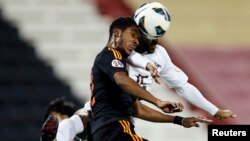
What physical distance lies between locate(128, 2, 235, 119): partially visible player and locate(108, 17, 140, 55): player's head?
11cm

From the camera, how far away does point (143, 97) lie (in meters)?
4.19

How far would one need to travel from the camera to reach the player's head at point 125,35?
441 cm

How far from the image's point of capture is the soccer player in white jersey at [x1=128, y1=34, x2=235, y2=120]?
4.64 metres

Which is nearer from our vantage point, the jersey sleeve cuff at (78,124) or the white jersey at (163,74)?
the white jersey at (163,74)

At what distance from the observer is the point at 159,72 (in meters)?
4.86

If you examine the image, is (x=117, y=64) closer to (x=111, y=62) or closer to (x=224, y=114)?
(x=111, y=62)

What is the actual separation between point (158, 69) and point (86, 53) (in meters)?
3.40

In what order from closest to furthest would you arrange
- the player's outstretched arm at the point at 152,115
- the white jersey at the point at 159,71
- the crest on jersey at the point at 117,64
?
the crest on jersey at the point at 117,64 → the player's outstretched arm at the point at 152,115 → the white jersey at the point at 159,71

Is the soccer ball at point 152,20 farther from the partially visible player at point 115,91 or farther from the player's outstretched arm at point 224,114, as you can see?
the player's outstretched arm at point 224,114

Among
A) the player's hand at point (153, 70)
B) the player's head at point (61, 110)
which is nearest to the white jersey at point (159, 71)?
the player's hand at point (153, 70)

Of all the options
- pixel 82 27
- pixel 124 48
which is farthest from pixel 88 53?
pixel 124 48

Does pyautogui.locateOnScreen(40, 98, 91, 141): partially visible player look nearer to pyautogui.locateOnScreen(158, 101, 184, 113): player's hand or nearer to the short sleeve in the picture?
the short sleeve

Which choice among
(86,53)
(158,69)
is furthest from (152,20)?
(86,53)

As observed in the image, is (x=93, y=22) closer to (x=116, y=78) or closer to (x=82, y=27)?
(x=82, y=27)
